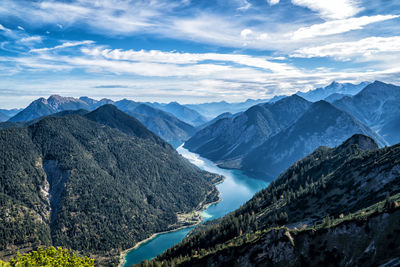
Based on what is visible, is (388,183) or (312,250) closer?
(312,250)

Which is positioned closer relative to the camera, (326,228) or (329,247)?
(329,247)

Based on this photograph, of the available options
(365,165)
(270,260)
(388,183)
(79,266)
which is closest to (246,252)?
(270,260)

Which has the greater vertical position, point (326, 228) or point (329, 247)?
point (326, 228)

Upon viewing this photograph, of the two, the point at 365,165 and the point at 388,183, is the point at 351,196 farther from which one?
the point at 365,165

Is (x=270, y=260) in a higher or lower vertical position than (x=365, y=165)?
lower

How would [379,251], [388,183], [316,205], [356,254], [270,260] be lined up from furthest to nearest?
[316,205], [388,183], [270,260], [356,254], [379,251]

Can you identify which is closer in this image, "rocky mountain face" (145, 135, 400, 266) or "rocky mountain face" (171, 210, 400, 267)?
"rocky mountain face" (171, 210, 400, 267)

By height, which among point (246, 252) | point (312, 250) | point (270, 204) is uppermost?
point (312, 250)

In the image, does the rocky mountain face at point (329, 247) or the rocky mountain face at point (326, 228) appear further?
the rocky mountain face at point (326, 228)
